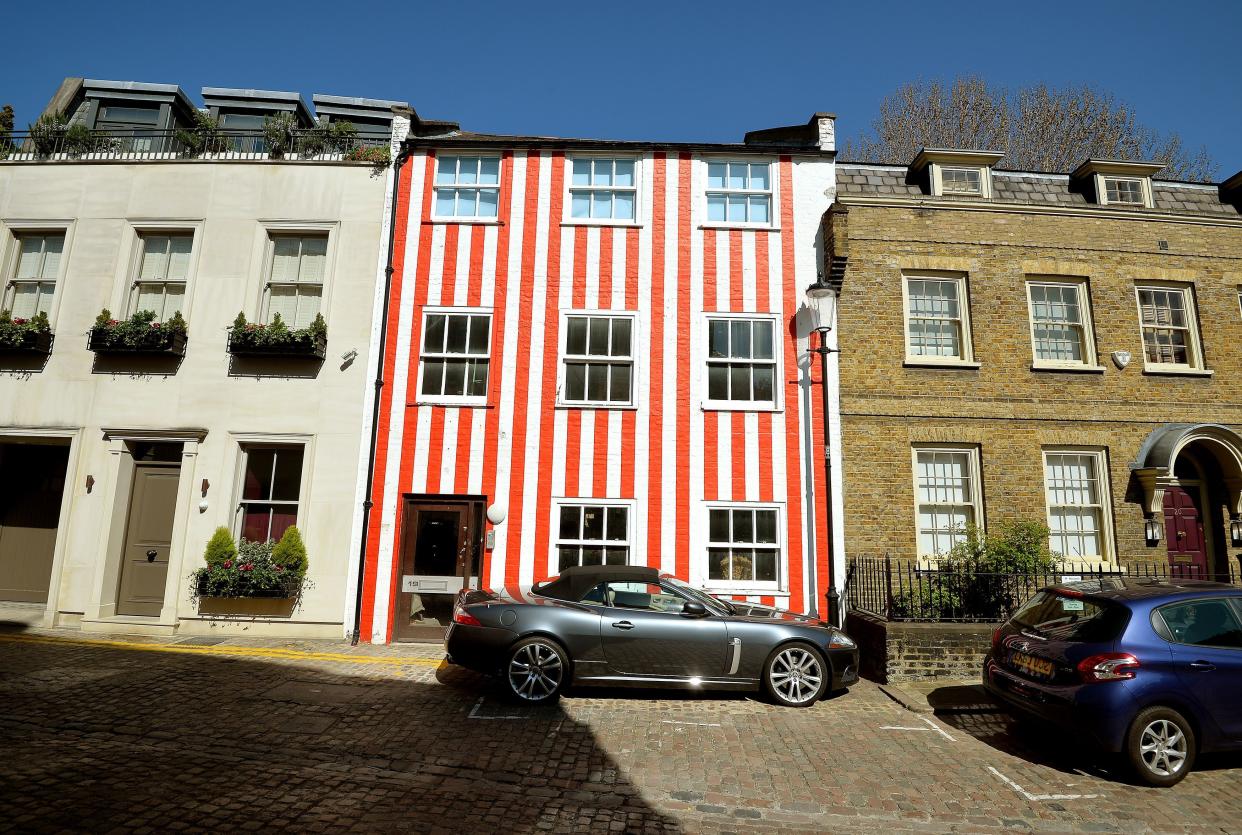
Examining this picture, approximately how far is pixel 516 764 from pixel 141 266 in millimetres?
11698

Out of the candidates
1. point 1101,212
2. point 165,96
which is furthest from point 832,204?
point 165,96

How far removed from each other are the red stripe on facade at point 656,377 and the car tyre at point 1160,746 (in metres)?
6.35

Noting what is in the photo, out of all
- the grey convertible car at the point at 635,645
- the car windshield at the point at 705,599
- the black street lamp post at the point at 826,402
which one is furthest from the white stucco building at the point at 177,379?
the black street lamp post at the point at 826,402

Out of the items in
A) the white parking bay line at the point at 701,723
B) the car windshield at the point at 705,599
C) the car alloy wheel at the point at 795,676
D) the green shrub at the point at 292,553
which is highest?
the green shrub at the point at 292,553

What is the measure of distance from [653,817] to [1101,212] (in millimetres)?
13583

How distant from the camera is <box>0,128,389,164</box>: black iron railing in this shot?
11906mm

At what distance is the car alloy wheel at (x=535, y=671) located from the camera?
284 inches

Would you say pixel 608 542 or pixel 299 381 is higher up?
pixel 299 381

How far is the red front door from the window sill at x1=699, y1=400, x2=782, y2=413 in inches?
291

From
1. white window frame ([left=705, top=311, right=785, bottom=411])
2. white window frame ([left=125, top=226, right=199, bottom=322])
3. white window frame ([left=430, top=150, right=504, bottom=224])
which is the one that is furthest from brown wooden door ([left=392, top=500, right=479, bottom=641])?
white window frame ([left=125, top=226, right=199, bottom=322])

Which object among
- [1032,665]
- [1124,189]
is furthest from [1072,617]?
[1124,189]

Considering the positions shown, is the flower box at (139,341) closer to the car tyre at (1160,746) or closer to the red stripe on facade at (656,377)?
the red stripe on facade at (656,377)

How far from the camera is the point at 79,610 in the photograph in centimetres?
1046

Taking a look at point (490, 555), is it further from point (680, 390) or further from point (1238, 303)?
point (1238, 303)
